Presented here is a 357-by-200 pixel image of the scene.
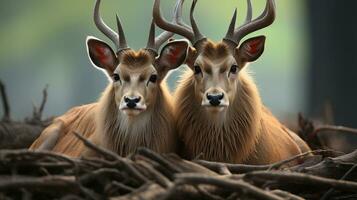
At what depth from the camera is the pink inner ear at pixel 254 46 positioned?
28.3ft

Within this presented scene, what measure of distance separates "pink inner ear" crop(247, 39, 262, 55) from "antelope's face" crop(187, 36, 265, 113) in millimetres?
148

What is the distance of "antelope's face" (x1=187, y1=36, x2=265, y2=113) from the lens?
788 cm

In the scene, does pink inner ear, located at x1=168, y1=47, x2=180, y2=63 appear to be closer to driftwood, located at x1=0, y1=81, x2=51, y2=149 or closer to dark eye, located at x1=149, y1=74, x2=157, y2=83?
dark eye, located at x1=149, y1=74, x2=157, y2=83

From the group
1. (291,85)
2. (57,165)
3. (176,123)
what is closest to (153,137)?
(176,123)

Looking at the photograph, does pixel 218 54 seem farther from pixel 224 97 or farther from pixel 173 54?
pixel 224 97

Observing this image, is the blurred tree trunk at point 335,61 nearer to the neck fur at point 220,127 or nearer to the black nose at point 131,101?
the neck fur at point 220,127

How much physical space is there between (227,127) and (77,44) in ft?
64.5

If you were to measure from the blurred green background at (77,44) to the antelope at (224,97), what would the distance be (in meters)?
17.0

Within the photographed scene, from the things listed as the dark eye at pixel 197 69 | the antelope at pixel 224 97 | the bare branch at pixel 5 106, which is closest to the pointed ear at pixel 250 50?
the antelope at pixel 224 97

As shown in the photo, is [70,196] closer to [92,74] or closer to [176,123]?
[176,123]

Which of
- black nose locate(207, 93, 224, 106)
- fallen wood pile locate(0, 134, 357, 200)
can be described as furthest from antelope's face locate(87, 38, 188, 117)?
fallen wood pile locate(0, 134, 357, 200)

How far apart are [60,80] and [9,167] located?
21444 millimetres

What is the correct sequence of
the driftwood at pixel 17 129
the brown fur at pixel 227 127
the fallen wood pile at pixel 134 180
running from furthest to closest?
the driftwood at pixel 17 129 < the brown fur at pixel 227 127 < the fallen wood pile at pixel 134 180

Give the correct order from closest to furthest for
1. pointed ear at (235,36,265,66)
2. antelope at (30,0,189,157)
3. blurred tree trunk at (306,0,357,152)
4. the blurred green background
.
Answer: antelope at (30,0,189,157)
pointed ear at (235,36,265,66)
blurred tree trunk at (306,0,357,152)
the blurred green background
